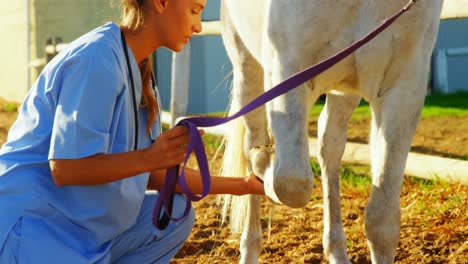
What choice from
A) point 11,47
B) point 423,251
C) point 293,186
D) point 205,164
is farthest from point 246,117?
point 11,47

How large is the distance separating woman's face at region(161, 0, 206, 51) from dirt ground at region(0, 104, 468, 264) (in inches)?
65.7

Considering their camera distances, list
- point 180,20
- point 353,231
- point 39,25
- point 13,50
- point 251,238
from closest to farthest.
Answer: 1. point 180,20
2. point 251,238
3. point 353,231
4. point 39,25
5. point 13,50

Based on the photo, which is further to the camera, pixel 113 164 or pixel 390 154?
pixel 390 154

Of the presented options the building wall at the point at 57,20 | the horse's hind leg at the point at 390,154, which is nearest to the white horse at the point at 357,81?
the horse's hind leg at the point at 390,154

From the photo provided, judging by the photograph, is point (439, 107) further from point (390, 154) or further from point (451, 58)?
point (390, 154)

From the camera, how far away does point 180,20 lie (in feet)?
8.40

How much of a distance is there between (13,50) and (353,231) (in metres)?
9.56

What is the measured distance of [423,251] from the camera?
396 centimetres

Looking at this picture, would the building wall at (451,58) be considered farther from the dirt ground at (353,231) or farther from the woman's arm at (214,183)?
the woman's arm at (214,183)

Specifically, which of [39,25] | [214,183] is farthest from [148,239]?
[39,25]

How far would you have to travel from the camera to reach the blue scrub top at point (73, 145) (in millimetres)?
2395

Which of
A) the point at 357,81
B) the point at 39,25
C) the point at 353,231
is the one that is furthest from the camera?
the point at 39,25

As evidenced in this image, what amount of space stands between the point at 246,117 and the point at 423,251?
100cm

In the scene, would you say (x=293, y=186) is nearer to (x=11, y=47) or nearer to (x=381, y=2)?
(x=381, y=2)
